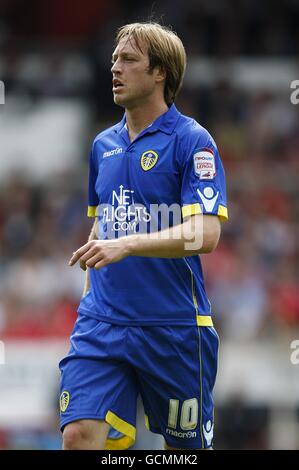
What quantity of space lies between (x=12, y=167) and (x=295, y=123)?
4462mm

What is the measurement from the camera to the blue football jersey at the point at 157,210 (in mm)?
5441

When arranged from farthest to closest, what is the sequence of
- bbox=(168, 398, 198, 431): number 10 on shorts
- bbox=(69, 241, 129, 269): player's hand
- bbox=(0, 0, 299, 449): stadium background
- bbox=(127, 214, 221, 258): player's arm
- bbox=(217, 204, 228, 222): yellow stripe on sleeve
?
1. bbox=(0, 0, 299, 449): stadium background
2. bbox=(168, 398, 198, 431): number 10 on shorts
3. bbox=(217, 204, 228, 222): yellow stripe on sleeve
4. bbox=(127, 214, 221, 258): player's arm
5. bbox=(69, 241, 129, 269): player's hand

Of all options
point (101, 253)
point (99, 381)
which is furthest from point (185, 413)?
point (101, 253)

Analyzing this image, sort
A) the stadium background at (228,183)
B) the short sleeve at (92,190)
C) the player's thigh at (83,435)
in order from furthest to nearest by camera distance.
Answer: the stadium background at (228,183) → the short sleeve at (92,190) → the player's thigh at (83,435)

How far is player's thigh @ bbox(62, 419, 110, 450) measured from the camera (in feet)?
17.3

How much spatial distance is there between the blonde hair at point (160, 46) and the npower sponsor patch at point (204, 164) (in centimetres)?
55

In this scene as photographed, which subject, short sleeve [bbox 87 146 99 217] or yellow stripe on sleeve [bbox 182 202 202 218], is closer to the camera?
yellow stripe on sleeve [bbox 182 202 202 218]

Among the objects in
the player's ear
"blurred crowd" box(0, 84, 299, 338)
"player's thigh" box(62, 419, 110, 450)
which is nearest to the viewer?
"player's thigh" box(62, 419, 110, 450)

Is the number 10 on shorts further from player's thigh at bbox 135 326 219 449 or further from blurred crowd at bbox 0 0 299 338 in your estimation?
blurred crowd at bbox 0 0 299 338

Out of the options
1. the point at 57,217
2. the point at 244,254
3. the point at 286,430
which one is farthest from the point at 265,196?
the point at 286,430

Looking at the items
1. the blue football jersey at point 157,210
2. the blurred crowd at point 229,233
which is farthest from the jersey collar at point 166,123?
the blurred crowd at point 229,233

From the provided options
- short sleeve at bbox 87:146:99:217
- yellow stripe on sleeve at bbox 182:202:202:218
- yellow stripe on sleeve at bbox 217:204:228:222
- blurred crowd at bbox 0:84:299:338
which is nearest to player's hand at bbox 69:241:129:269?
yellow stripe on sleeve at bbox 182:202:202:218

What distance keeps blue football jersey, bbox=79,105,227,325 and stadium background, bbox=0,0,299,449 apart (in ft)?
20.8

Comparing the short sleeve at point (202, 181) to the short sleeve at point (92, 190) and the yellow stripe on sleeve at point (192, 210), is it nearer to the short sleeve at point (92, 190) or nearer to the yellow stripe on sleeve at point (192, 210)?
the yellow stripe on sleeve at point (192, 210)
